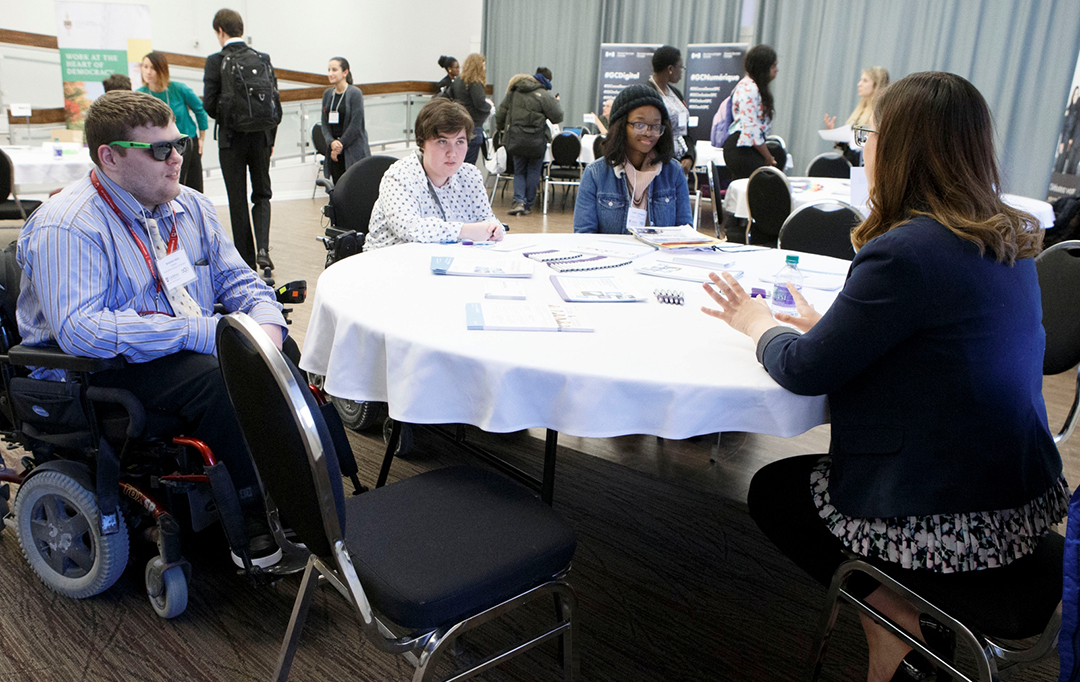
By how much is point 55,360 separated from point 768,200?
3.33 m

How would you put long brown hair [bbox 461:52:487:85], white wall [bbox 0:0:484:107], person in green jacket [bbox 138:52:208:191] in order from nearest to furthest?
person in green jacket [bbox 138:52:208:191], white wall [bbox 0:0:484:107], long brown hair [bbox 461:52:487:85]

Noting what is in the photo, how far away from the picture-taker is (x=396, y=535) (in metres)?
1.32

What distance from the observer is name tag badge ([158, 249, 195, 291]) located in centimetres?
185

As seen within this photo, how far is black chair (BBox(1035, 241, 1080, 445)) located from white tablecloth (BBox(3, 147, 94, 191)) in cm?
532

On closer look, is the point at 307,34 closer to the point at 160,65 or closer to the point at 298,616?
the point at 160,65

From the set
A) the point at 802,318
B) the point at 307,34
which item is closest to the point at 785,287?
the point at 802,318

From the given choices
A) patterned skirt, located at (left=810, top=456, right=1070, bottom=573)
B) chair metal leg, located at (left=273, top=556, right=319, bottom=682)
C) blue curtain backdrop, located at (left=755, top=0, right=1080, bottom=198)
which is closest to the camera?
patterned skirt, located at (left=810, top=456, right=1070, bottom=573)

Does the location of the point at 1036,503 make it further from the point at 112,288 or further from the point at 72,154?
the point at 72,154

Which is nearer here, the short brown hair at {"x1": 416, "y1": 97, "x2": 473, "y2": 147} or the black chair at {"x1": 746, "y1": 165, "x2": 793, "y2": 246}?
the short brown hair at {"x1": 416, "y1": 97, "x2": 473, "y2": 147}

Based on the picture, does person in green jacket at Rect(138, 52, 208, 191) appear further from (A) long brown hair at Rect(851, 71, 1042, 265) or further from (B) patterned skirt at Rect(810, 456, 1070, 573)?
(B) patterned skirt at Rect(810, 456, 1070, 573)

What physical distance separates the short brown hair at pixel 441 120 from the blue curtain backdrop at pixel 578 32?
7888 mm

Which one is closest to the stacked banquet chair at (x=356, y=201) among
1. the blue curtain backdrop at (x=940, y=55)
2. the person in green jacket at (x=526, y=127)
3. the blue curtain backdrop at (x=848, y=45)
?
the person in green jacket at (x=526, y=127)

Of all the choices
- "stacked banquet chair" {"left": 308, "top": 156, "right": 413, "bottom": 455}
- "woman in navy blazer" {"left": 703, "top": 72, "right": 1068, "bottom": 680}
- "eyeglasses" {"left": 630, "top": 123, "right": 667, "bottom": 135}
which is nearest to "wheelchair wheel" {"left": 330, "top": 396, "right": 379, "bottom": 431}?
"stacked banquet chair" {"left": 308, "top": 156, "right": 413, "bottom": 455}

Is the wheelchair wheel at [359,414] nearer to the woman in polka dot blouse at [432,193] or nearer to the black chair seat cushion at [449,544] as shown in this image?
the woman in polka dot blouse at [432,193]
